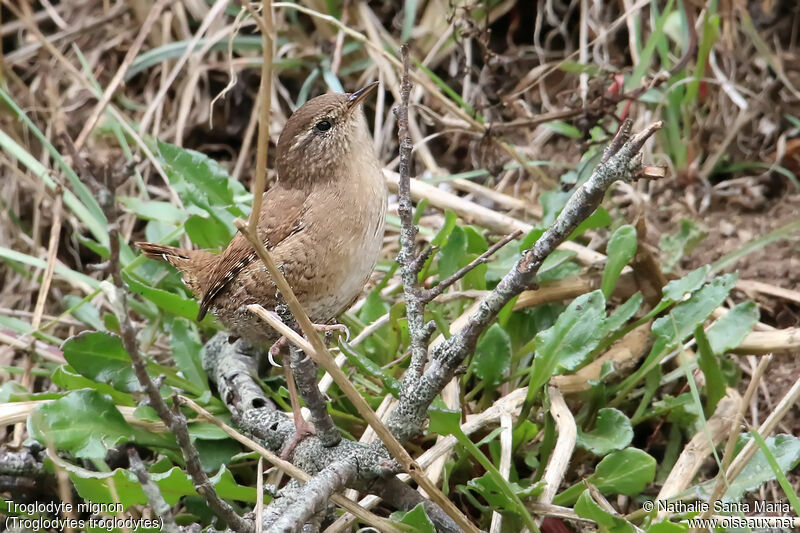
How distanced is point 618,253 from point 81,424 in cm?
179

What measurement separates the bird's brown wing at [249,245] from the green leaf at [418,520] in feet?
3.46

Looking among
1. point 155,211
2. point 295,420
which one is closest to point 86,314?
point 155,211

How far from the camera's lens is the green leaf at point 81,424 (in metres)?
2.64

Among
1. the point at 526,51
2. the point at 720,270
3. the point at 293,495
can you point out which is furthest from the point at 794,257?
the point at 293,495

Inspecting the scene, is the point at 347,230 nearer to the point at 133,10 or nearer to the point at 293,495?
the point at 293,495

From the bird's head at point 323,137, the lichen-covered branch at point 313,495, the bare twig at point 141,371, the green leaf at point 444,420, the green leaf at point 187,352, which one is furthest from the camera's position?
the green leaf at point 187,352

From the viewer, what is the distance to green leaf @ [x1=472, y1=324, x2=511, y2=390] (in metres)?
2.91

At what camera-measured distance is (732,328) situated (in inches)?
116

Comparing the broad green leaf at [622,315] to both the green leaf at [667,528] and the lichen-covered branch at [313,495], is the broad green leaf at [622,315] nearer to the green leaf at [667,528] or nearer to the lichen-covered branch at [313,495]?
the green leaf at [667,528]

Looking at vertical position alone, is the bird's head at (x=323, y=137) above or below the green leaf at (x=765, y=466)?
above

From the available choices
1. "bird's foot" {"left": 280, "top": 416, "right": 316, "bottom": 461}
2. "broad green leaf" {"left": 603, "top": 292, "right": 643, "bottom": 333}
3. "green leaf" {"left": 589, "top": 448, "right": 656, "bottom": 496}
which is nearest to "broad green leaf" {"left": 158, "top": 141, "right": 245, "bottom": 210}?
"bird's foot" {"left": 280, "top": 416, "right": 316, "bottom": 461}

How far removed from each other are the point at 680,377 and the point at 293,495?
1448 millimetres

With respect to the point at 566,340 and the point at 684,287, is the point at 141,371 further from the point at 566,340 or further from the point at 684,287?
the point at 684,287

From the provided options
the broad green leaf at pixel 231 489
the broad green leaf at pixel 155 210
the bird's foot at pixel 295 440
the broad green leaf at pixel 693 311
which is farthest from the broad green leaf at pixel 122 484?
the broad green leaf at pixel 693 311
